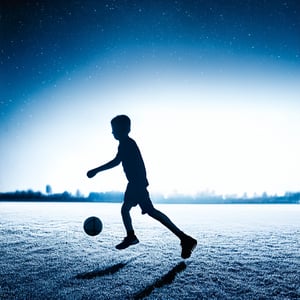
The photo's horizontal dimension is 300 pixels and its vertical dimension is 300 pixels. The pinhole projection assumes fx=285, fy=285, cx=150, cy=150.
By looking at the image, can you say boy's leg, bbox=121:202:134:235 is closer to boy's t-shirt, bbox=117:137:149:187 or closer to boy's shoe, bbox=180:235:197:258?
boy's t-shirt, bbox=117:137:149:187

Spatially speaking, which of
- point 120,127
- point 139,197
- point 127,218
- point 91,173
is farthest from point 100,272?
point 120,127

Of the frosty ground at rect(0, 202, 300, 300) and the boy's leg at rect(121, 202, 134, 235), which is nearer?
the frosty ground at rect(0, 202, 300, 300)

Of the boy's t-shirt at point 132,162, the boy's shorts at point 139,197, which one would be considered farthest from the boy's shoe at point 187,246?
the boy's t-shirt at point 132,162

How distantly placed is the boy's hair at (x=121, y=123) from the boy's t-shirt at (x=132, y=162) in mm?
177

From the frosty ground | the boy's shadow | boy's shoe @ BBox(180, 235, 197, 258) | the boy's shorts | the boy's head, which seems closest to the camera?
the frosty ground

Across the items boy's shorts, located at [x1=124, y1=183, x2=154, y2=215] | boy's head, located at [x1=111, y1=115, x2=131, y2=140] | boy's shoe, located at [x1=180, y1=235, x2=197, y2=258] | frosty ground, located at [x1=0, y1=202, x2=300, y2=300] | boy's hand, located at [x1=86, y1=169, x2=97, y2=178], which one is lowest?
frosty ground, located at [x1=0, y1=202, x2=300, y2=300]

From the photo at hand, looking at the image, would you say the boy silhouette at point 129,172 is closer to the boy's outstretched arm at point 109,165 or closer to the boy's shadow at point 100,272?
the boy's outstretched arm at point 109,165

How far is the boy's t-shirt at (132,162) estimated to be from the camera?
4785 mm

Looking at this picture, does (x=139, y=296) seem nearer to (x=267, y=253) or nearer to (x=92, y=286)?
(x=92, y=286)

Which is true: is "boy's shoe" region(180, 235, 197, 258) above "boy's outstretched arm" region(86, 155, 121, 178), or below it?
below

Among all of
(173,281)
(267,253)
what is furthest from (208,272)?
(267,253)

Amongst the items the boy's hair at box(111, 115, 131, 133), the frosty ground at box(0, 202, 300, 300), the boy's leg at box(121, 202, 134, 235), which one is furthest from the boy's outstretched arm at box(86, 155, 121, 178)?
the frosty ground at box(0, 202, 300, 300)

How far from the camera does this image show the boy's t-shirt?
4.79 meters

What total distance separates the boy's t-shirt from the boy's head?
111 millimetres
